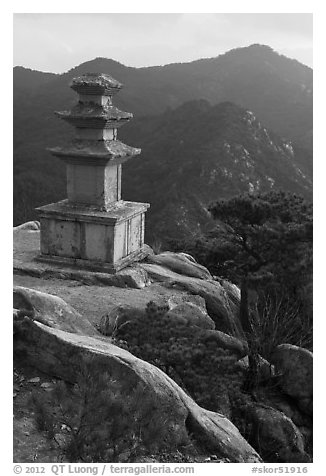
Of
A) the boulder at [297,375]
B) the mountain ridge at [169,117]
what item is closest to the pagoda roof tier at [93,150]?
the boulder at [297,375]

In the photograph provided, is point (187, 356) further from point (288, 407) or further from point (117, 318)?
point (288, 407)

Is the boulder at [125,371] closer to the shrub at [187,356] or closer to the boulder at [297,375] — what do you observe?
the shrub at [187,356]

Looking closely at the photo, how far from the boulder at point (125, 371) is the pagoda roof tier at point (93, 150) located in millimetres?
5370

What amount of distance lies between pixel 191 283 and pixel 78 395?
700 cm

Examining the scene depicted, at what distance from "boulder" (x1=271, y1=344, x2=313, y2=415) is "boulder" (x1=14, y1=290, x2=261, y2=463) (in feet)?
10.6

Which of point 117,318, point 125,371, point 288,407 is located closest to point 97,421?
point 125,371

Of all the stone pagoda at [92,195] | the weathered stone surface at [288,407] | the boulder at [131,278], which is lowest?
the weathered stone surface at [288,407]

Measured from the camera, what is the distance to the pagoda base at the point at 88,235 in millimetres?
10812

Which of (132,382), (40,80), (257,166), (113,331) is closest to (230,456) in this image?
(132,382)

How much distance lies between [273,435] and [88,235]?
5385mm

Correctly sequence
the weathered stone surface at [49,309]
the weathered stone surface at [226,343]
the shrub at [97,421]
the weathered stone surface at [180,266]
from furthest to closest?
the weathered stone surface at [180,266] < the weathered stone surface at [226,343] < the weathered stone surface at [49,309] < the shrub at [97,421]

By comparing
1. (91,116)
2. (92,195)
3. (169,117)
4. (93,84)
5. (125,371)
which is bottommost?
(125,371)

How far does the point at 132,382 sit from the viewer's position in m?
5.46

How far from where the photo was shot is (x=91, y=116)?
34.8ft
